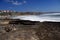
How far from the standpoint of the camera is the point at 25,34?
2.92 metres

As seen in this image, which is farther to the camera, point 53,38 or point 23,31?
point 23,31

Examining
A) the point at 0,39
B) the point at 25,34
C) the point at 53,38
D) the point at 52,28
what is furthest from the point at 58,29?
the point at 0,39

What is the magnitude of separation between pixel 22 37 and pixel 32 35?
0.78ft

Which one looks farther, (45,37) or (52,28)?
(52,28)

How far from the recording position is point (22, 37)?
284 centimetres

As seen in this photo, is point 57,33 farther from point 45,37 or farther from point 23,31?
point 23,31

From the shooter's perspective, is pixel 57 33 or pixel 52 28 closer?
pixel 57 33

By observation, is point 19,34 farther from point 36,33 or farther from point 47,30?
point 47,30

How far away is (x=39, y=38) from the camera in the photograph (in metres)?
2.90

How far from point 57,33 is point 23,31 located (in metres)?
0.78

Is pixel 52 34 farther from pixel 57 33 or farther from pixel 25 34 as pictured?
pixel 25 34

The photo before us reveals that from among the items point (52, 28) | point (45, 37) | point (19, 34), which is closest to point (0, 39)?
point (19, 34)

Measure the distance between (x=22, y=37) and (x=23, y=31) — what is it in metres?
0.27

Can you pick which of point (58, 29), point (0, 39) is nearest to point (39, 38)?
point (58, 29)
